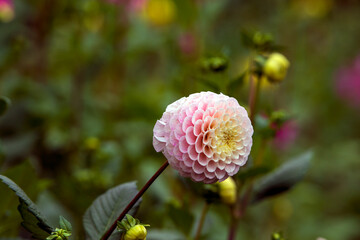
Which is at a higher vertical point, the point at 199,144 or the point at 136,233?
the point at 199,144

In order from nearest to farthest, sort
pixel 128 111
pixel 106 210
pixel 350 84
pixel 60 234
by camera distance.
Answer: pixel 60 234 < pixel 106 210 < pixel 128 111 < pixel 350 84

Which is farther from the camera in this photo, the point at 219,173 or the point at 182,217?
the point at 182,217

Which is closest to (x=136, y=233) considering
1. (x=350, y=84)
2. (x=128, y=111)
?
(x=128, y=111)

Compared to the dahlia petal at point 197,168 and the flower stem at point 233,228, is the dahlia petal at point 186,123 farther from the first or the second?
the flower stem at point 233,228

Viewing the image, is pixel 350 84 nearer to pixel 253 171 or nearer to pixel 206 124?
pixel 253 171

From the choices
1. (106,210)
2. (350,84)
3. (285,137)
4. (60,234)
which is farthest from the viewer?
(350,84)

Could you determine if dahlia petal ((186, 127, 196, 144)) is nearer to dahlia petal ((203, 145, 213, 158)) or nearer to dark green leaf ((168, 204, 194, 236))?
dahlia petal ((203, 145, 213, 158))

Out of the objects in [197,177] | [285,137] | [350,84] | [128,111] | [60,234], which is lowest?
[60,234]
